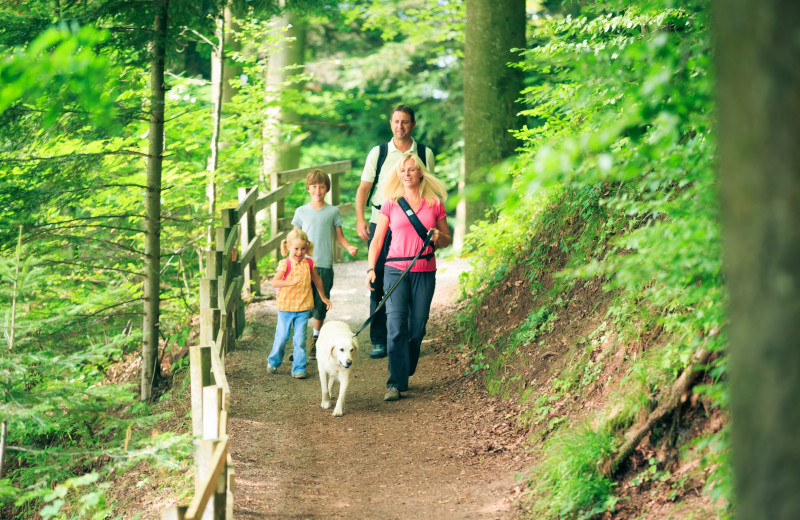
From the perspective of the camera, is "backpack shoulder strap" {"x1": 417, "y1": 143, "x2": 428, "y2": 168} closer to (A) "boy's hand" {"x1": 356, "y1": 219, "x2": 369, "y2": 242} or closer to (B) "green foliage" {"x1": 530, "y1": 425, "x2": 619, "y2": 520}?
(A) "boy's hand" {"x1": 356, "y1": 219, "x2": 369, "y2": 242}

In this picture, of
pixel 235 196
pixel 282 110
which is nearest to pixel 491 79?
pixel 282 110

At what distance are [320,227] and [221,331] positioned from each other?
5.47ft

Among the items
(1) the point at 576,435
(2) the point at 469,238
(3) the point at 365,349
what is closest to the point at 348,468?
(1) the point at 576,435

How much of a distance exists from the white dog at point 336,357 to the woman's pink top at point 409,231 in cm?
A: 85

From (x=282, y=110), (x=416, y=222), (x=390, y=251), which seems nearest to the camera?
(x=416, y=222)

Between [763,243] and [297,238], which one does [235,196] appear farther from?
[763,243]

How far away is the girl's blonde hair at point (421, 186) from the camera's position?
674 centimetres

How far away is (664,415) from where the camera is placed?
174 inches

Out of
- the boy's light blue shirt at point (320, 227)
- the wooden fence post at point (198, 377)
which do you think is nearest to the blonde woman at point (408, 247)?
the boy's light blue shirt at point (320, 227)

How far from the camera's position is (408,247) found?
269 inches

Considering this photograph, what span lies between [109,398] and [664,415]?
12.9ft

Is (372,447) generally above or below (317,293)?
below

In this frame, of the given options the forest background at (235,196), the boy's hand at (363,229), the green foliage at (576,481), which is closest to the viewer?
the forest background at (235,196)

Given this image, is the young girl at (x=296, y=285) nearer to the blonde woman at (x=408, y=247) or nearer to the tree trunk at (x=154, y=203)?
the blonde woman at (x=408, y=247)
